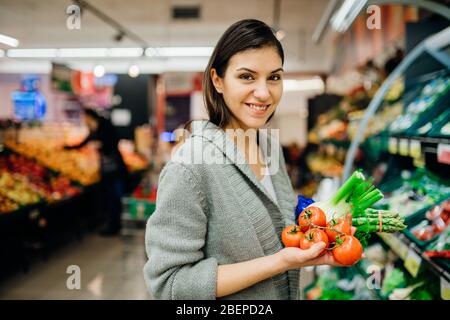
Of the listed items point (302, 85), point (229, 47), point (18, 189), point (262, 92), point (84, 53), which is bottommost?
point (18, 189)

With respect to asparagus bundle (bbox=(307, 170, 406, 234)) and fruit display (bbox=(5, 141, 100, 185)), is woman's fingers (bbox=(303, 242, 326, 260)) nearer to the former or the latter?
asparagus bundle (bbox=(307, 170, 406, 234))

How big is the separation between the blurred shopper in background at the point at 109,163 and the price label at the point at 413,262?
5.32m

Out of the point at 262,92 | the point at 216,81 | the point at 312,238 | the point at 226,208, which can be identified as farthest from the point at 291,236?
the point at 216,81

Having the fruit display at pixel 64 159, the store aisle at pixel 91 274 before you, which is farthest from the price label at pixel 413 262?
the fruit display at pixel 64 159

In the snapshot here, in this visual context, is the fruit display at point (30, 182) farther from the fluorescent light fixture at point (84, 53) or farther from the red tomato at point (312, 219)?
the red tomato at point (312, 219)

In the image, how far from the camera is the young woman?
116 centimetres

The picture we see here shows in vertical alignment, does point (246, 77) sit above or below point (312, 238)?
above

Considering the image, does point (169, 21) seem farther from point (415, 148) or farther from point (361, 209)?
point (361, 209)

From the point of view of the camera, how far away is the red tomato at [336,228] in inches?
48.2

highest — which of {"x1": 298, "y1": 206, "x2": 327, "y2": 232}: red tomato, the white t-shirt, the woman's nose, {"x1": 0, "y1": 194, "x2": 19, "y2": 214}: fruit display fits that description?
the woman's nose

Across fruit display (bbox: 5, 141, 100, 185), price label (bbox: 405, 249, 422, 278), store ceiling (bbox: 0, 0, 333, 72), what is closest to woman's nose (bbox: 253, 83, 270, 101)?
price label (bbox: 405, 249, 422, 278)

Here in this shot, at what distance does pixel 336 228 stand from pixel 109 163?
5.95 m

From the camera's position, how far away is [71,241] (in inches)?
239

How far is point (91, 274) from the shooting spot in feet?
15.4
